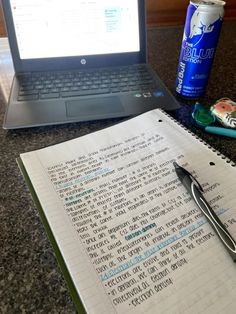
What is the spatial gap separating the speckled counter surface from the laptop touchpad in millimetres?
20

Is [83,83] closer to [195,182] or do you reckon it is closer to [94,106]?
[94,106]

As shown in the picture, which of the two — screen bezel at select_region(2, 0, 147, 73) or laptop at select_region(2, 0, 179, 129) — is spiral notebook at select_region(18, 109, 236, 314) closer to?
laptop at select_region(2, 0, 179, 129)

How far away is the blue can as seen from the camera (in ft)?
1.43

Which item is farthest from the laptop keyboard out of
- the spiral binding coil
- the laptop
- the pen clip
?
the pen clip

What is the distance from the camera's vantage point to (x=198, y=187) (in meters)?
0.34

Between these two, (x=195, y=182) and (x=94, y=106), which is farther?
(x=94, y=106)

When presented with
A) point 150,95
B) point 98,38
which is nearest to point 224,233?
point 150,95

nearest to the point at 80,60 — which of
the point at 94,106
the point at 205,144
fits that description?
the point at 94,106

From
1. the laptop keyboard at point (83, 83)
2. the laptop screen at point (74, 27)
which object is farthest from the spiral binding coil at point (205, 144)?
the laptop screen at point (74, 27)

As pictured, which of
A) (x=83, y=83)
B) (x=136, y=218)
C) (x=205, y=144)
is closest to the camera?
(x=136, y=218)

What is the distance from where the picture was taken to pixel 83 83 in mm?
559

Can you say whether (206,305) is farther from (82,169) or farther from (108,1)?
(108,1)

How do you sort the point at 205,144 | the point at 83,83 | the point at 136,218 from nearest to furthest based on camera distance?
the point at 136,218, the point at 205,144, the point at 83,83

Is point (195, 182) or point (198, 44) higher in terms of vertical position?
point (198, 44)
